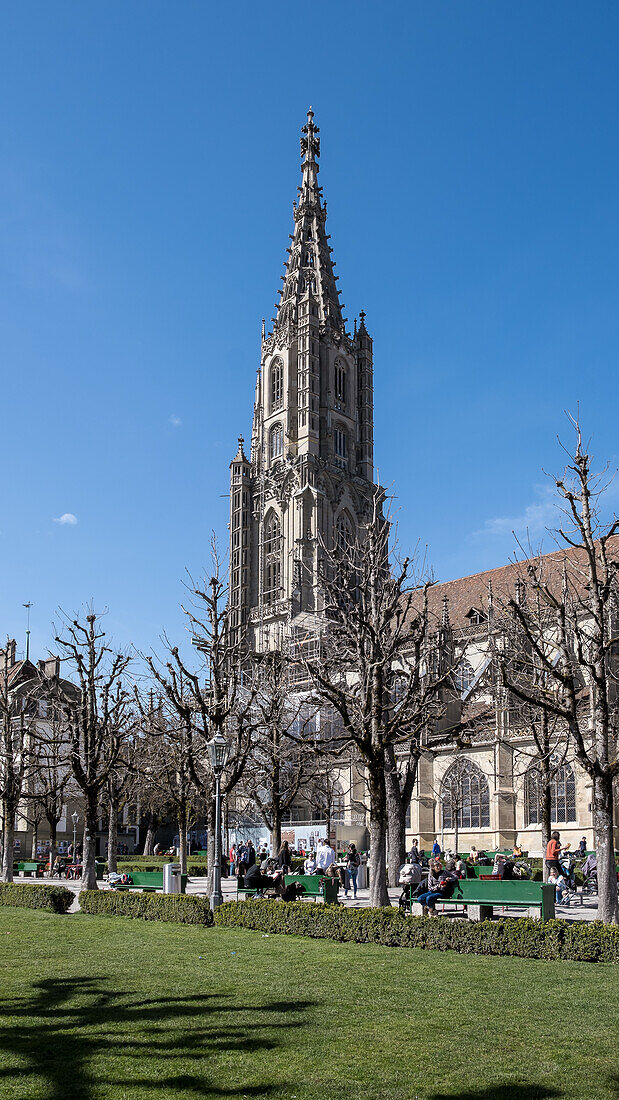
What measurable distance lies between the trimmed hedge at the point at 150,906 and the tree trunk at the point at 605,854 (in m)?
8.40

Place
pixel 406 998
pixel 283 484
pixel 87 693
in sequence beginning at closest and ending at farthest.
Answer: pixel 406 998, pixel 87 693, pixel 283 484

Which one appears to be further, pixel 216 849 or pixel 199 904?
pixel 216 849

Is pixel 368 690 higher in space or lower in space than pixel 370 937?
higher

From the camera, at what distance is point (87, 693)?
1187 inches

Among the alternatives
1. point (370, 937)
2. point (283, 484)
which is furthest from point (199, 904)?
point (283, 484)

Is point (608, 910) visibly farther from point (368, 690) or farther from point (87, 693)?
point (87, 693)

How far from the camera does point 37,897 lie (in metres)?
25.3

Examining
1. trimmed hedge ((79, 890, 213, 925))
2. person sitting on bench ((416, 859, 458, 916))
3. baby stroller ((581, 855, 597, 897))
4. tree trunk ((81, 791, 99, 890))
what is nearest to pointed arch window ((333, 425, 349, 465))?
baby stroller ((581, 855, 597, 897))

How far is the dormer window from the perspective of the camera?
2349 inches

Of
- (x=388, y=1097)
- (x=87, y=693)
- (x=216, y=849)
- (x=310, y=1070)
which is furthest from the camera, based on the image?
(x=87, y=693)

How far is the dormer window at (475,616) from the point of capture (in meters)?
59.7

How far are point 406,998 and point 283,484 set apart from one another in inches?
2876

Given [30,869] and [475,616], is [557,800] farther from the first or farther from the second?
[30,869]

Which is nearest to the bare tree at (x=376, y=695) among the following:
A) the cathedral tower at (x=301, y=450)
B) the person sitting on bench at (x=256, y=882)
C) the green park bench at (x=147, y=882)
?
the person sitting on bench at (x=256, y=882)
